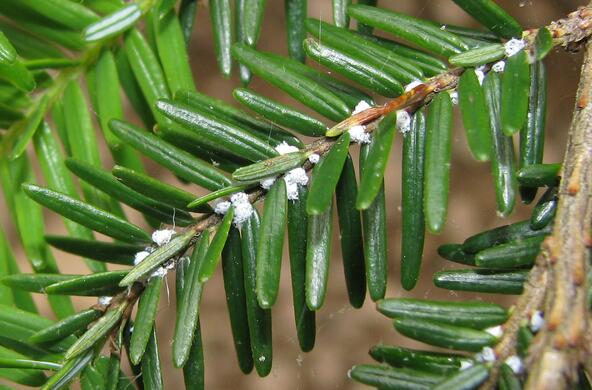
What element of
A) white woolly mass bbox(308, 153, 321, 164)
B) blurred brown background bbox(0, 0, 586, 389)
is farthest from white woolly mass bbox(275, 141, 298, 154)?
blurred brown background bbox(0, 0, 586, 389)

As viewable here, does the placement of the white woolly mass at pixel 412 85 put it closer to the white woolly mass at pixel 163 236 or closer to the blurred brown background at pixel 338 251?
the white woolly mass at pixel 163 236

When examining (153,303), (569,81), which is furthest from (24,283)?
(569,81)

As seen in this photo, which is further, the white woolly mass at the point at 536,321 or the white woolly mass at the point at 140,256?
the white woolly mass at the point at 140,256

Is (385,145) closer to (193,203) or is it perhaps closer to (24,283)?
(193,203)

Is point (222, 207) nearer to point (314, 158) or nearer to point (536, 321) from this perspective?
point (314, 158)

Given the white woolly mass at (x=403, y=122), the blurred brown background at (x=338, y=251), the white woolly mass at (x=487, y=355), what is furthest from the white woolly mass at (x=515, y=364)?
the blurred brown background at (x=338, y=251)

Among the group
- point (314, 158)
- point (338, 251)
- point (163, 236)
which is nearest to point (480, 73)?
point (314, 158)

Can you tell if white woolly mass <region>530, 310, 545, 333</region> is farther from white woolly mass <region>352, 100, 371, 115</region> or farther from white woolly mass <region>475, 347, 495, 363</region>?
white woolly mass <region>352, 100, 371, 115</region>
